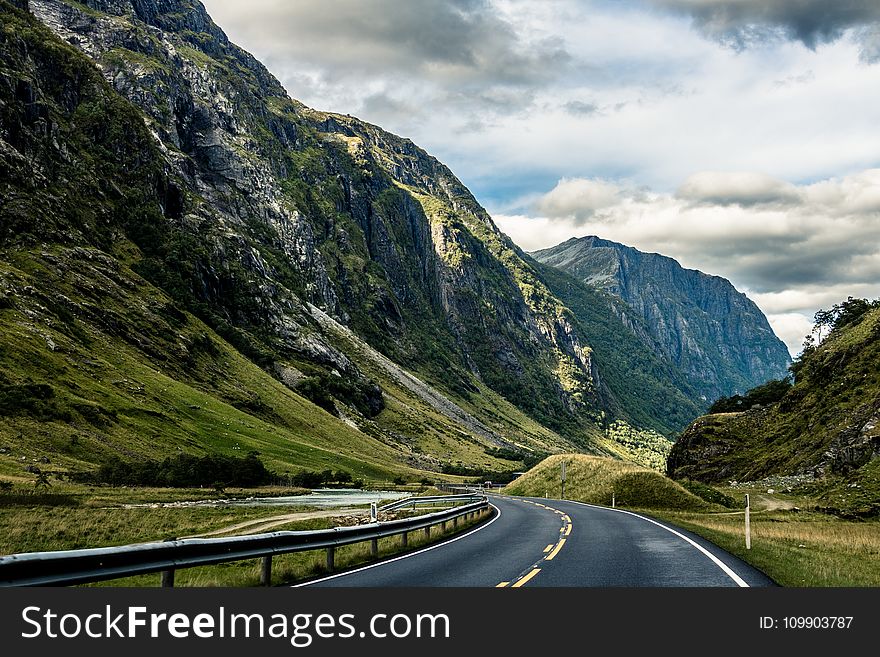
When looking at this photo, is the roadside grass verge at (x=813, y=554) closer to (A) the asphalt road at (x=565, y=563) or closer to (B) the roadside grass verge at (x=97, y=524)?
(A) the asphalt road at (x=565, y=563)

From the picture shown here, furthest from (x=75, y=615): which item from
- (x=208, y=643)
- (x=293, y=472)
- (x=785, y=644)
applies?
(x=293, y=472)

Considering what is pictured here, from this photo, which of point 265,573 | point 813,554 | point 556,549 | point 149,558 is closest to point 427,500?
point 556,549

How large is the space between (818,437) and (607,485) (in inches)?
794

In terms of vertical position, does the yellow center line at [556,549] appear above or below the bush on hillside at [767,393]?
below

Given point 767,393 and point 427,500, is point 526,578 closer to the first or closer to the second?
point 427,500

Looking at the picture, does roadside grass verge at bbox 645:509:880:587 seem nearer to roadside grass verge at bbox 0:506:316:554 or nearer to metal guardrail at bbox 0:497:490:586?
metal guardrail at bbox 0:497:490:586

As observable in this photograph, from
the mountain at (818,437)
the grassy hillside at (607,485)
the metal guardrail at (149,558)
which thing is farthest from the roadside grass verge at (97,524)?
the mountain at (818,437)

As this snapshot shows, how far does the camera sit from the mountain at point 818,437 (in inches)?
1853

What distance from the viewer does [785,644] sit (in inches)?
318

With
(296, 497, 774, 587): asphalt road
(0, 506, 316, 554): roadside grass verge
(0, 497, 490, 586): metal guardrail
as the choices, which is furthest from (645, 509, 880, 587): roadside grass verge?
(0, 506, 316, 554): roadside grass verge

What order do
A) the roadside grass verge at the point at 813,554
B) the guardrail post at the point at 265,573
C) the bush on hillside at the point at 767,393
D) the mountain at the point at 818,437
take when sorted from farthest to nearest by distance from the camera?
the bush on hillside at the point at 767,393 → the mountain at the point at 818,437 → the roadside grass verge at the point at 813,554 → the guardrail post at the point at 265,573

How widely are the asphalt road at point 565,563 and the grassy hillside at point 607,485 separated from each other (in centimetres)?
2545

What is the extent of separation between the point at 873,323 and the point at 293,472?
72405mm

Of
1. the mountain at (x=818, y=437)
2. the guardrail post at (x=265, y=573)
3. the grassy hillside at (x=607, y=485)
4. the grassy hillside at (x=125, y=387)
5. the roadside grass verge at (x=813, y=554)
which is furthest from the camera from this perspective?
the grassy hillside at (x=125, y=387)
